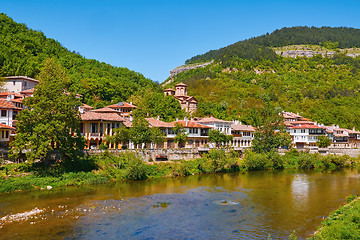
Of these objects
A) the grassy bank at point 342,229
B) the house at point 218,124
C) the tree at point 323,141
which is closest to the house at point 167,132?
the house at point 218,124

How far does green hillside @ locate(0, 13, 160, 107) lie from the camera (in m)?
89.5

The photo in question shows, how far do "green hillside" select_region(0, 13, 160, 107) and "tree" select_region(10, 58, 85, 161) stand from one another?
41471 millimetres

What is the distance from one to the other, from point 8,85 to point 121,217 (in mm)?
57917

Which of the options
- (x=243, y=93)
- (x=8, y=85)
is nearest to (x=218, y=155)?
(x=8, y=85)

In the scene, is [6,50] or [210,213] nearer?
[210,213]

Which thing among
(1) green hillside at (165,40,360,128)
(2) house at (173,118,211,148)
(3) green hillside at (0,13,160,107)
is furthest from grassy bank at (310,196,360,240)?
(3) green hillside at (0,13,160,107)

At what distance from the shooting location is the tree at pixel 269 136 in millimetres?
70500

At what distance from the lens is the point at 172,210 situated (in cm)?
3384

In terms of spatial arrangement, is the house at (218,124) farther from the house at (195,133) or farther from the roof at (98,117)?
the roof at (98,117)

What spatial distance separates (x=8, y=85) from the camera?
76375 millimetres

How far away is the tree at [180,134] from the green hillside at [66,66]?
87.9 feet

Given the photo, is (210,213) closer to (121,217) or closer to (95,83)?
(121,217)

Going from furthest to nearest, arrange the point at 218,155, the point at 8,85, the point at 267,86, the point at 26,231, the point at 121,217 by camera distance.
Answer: the point at 267,86 < the point at 8,85 < the point at 218,155 < the point at 121,217 < the point at 26,231

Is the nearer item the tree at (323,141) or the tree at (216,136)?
the tree at (216,136)
